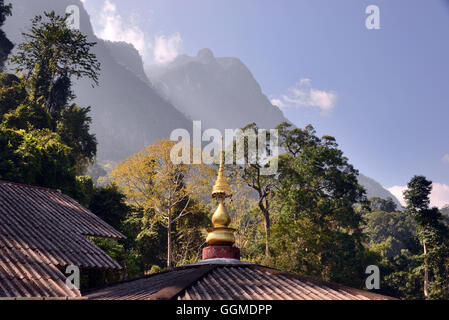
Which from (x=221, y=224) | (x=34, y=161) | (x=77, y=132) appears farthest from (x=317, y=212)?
(x=221, y=224)

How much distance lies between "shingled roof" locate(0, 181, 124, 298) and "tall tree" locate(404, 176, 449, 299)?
117 feet

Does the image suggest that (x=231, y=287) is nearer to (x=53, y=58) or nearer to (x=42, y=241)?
(x=42, y=241)

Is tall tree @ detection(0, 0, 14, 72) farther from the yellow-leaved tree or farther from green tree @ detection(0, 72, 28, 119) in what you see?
the yellow-leaved tree

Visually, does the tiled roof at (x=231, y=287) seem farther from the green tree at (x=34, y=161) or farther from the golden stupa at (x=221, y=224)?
the green tree at (x=34, y=161)

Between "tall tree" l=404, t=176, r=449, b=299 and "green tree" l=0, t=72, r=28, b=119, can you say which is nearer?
"green tree" l=0, t=72, r=28, b=119

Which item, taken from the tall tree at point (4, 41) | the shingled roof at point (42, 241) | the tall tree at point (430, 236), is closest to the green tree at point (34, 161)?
the shingled roof at point (42, 241)

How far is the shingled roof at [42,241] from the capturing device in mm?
10555

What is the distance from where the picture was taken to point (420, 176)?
4331 cm

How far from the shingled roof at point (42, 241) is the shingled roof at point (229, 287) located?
1.81m

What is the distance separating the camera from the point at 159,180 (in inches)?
1497

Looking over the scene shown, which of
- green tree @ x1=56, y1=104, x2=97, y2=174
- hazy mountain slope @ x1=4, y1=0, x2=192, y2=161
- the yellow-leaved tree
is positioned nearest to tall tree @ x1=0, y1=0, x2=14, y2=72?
green tree @ x1=56, y1=104, x2=97, y2=174

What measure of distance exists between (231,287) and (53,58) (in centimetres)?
3475

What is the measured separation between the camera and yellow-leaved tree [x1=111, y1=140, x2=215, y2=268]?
3788 centimetres

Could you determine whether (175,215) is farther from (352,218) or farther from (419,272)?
(419,272)
